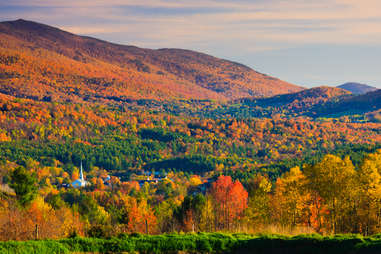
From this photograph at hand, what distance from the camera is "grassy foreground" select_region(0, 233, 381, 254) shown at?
32.6 meters

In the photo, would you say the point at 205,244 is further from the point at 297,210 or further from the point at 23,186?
the point at 23,186

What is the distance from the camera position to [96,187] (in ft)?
604

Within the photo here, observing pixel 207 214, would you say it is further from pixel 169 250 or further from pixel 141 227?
pixel 169 250

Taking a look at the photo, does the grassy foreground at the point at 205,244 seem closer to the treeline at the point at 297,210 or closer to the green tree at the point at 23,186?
the treeline at the point at 297,210

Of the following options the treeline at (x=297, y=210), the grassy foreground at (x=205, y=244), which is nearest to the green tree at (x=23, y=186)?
the treeline at (x=297, y=210)

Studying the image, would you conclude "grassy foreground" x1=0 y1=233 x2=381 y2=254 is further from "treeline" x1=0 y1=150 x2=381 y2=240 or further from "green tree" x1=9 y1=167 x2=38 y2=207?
"green tree" x1=9 y1=167 x2=38 y2=207

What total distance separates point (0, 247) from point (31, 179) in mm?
33815

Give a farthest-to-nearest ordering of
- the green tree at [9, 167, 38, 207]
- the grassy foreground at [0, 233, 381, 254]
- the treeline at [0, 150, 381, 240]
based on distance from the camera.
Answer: the green tree at [9, 167, 38, 207]
the treeline at [0, 150, 381, 240]
the grassy foreground at [0, 233, 381, 254]

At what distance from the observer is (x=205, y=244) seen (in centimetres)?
3422

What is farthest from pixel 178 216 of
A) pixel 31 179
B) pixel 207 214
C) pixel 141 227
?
pixel 31 179

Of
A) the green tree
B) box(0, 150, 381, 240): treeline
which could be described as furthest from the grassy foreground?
the green tree

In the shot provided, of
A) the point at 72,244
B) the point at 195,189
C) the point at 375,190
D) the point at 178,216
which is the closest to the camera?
the point at 72,244

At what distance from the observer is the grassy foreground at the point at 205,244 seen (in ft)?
107

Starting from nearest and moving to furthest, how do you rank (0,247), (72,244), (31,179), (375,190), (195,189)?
(0,247), (72,244), (375,190), (31,179), (195,189)
